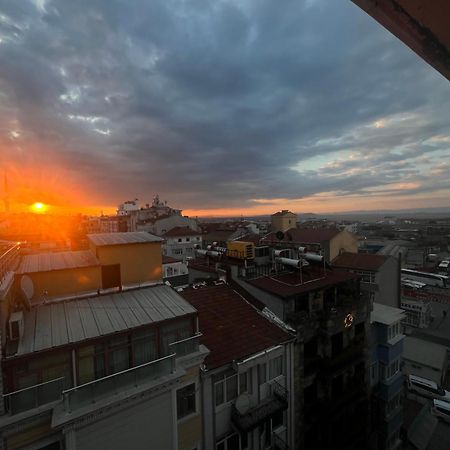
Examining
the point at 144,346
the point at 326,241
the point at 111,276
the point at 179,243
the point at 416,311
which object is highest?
the point at 111,276

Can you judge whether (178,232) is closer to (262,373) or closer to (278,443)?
(262,373)

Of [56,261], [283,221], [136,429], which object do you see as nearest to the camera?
[136,429]

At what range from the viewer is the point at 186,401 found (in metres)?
12.4

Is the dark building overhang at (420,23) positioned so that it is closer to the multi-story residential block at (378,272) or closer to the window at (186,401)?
the window at (186,401)

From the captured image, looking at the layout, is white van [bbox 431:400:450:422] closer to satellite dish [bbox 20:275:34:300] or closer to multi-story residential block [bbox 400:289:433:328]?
multi-story residential block [bbox 400:289:433:328]

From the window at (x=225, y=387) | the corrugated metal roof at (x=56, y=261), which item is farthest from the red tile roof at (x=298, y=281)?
the corrugated metal roof at (x=56, y=261)

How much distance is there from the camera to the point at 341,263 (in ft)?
127

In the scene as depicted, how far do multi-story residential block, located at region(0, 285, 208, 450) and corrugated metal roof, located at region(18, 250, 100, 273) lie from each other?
1.53 m

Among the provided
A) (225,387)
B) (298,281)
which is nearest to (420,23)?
(225,387)

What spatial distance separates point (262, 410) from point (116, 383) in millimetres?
7904

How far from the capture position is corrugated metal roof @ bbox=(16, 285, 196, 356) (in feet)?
31.6

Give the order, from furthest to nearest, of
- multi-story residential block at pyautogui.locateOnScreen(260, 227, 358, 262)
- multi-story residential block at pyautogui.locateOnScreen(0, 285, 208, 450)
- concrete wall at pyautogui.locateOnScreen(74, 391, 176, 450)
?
multi-story residential block at pyautogui.locateOnScreen(260, 227, 358, 262) → concrete wall at pyautogui.locateOnScreen(74, 391, 176, 450) → multi-story residential block at pyautogui.locateOnScreen(0, 285, 208, 450)

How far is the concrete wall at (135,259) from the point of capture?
13516mm

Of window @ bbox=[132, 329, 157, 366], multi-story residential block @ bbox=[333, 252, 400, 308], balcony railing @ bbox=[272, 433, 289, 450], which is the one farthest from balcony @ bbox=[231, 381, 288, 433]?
multi-story residential block @ bbox=[333, 252, 400, 308]
